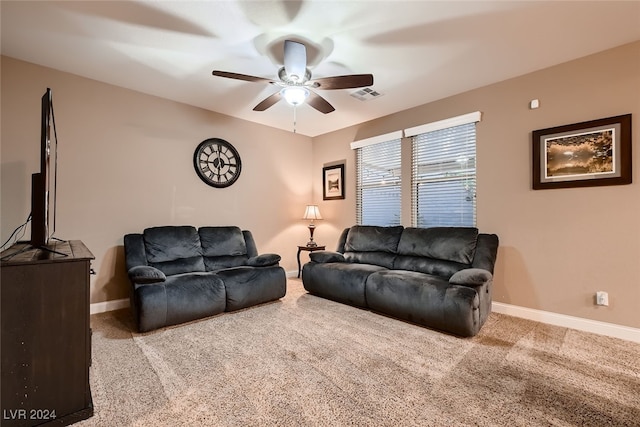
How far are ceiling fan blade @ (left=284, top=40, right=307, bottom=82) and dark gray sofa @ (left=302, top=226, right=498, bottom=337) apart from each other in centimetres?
223

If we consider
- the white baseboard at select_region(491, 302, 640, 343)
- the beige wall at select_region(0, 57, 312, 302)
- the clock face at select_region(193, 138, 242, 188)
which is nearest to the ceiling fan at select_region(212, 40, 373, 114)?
the beige wall at select_region(0, 57, 312, 302)

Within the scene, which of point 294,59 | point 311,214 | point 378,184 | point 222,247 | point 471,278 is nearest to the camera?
point 294,59

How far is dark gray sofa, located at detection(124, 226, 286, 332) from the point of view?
9.09 feet

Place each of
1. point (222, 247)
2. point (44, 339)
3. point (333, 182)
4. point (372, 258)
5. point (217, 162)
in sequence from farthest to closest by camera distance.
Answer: point (333, 182), point (217, 162), point (372, 258), point (222, 247), point (44, 339)

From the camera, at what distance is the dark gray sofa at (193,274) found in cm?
277

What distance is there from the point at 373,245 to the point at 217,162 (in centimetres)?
259

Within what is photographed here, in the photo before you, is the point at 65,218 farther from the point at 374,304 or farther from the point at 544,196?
the point at 544,196

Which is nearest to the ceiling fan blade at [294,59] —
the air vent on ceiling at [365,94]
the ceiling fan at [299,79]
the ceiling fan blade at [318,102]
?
the ceiling fan at [299,79]

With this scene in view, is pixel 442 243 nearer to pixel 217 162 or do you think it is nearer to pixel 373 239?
pixel 373 239

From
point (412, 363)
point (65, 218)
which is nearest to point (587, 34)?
point (412, 363)

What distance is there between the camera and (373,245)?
4082 mm

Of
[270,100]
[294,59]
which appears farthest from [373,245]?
[294,59]

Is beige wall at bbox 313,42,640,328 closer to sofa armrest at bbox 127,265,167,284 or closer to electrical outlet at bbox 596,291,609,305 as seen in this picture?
electrical outlet at bbox 596,291,609,305

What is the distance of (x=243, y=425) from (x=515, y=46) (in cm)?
361
